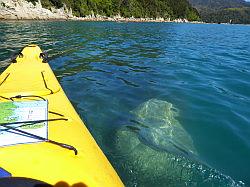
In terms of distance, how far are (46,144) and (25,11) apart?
66423mm

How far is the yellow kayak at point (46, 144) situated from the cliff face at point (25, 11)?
58.0 metres

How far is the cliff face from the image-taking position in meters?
56.8

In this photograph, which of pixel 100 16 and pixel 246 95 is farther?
pixel 100 16

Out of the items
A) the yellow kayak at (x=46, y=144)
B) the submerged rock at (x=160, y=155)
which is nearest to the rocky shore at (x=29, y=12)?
the submerged rock at (x=160, y=155)

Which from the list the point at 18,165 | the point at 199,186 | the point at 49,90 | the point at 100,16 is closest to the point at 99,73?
the point at 49,90

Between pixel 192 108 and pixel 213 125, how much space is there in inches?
45.9

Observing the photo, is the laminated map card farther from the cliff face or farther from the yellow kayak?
the cliff face

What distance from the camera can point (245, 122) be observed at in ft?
23.2

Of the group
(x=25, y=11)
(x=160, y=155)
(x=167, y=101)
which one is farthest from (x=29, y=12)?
(x=160, y=155)

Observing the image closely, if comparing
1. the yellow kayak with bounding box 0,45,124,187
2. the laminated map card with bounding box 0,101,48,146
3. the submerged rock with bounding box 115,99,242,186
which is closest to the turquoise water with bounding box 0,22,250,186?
the submerged rock with bounding box 115,99,242,186

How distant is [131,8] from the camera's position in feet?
392

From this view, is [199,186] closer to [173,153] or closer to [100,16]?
[173,153]

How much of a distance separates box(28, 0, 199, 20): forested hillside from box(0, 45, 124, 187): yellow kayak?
74.9 m

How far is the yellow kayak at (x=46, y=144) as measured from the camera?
3143 millimetres
